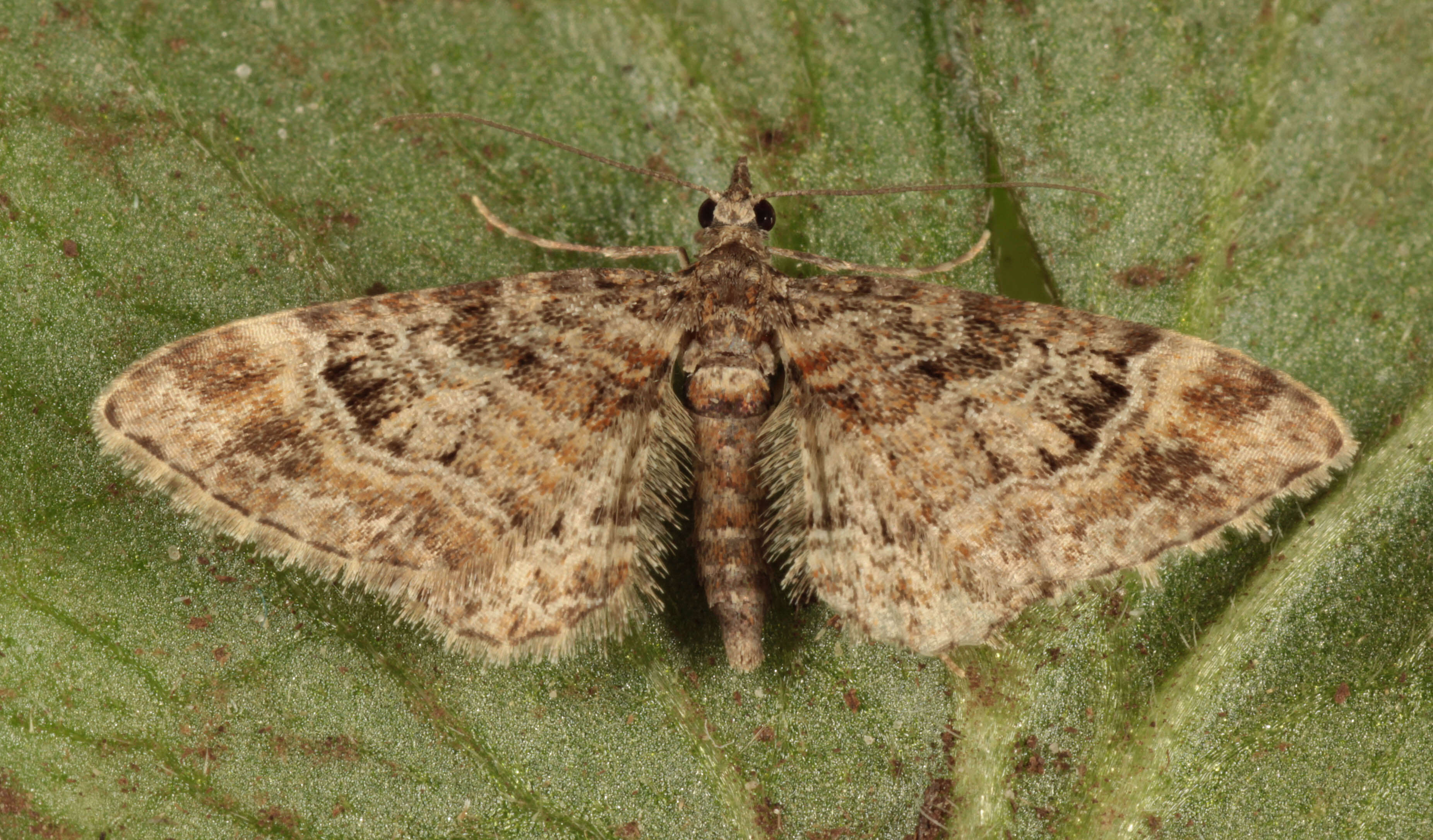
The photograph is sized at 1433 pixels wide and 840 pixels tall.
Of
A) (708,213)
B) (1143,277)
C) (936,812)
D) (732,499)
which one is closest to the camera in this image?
(732,499)

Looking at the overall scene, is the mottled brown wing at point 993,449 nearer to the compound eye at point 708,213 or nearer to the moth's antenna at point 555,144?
the compound eye at point 708,213

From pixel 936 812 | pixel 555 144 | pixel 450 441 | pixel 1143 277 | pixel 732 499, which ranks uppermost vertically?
pixel 555 144

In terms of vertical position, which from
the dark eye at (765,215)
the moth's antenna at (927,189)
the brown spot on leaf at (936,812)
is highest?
the moth's antenna at (927,189)

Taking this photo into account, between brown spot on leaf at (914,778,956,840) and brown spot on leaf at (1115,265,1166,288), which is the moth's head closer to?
brown spot on leaf at (1115,265,1166,288)

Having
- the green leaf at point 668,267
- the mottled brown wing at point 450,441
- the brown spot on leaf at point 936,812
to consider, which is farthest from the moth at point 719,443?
the brown spot on leaf at point 936,812

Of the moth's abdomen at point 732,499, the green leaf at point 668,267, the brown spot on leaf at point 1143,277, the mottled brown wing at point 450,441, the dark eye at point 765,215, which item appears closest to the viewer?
the mottled brown wing at point 450,441

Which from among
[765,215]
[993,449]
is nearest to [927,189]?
[765,215]

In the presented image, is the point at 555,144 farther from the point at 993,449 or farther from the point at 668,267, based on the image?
the point at 993,449
